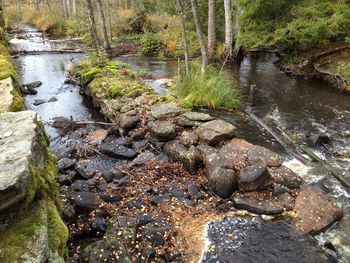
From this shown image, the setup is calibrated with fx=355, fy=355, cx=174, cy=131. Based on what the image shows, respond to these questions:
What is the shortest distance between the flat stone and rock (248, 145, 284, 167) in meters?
3.85

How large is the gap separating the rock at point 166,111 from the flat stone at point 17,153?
164 inches

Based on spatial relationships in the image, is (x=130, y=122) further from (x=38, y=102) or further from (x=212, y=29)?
(x=212, y=29)

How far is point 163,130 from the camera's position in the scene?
7.81 metres

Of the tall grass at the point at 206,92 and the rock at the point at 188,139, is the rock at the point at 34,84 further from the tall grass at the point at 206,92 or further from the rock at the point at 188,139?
the rock at the point at 188,139

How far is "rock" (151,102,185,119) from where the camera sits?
8523 mm

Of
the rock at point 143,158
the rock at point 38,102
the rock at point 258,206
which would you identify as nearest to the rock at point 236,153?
the rock at point 258,206

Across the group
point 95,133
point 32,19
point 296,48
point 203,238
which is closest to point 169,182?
point 203,238

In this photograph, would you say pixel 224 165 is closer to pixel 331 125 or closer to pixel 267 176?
pixel 267 176

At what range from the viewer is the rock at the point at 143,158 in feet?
23.5

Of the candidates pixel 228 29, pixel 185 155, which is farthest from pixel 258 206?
pixel 228 29

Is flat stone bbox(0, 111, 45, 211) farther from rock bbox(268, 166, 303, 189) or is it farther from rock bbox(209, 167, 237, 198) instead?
rock bbox(268, 166, 303, 189)

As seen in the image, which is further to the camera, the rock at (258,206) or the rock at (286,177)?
the rock at (286,177)

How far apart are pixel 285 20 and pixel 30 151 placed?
1223 centimetres

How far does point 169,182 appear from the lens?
651 centimetres
